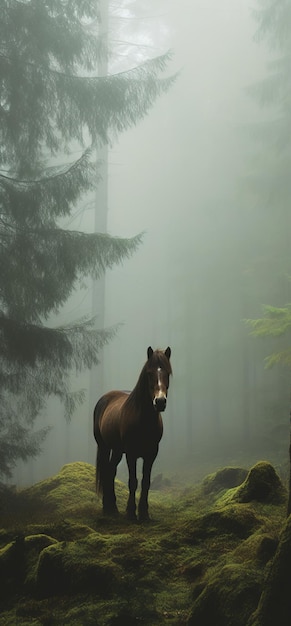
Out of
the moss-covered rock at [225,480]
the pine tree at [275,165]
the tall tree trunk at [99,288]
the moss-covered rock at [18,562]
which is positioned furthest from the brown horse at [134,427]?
the pine tree at [275,165]

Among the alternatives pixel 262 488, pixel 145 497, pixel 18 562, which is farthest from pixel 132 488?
pixel 18 562

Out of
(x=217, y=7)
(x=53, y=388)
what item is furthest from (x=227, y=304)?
(x=217, y=7)

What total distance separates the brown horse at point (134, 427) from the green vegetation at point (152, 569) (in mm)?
817

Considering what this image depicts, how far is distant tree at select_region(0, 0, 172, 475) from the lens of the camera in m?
10.3

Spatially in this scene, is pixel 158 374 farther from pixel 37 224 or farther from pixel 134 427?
pixel 37 224

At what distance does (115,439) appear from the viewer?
715cm

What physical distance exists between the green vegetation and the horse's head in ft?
4.62

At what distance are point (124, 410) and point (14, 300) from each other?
191 inches

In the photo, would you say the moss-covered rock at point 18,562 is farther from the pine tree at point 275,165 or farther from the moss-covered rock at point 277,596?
the pine tree at point 275,165

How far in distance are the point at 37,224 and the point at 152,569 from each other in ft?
27.3

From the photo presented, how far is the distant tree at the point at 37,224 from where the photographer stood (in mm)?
10305

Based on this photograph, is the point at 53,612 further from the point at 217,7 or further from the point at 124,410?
the point at 217,7

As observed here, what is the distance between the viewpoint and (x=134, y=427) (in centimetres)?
643

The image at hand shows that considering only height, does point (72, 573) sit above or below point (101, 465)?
below
